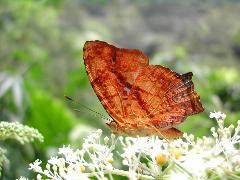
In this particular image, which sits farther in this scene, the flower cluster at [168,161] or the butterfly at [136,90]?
the butterfly at [136,90]

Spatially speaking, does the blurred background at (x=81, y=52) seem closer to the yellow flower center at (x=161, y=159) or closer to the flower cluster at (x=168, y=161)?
the flower cluster at (x=168, y=161)

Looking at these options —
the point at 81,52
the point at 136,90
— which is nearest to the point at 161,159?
the point at 136,90

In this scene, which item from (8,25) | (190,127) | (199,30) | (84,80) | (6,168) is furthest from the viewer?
(199,30)

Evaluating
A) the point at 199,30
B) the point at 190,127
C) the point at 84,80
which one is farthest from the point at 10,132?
the point at 199,30

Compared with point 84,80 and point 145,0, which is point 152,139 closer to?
point 84,80

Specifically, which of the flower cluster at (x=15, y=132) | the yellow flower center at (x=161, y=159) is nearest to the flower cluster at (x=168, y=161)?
the yellow flower center at (x=161, y=159)

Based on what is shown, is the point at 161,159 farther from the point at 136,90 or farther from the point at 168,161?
the point at 136,90
